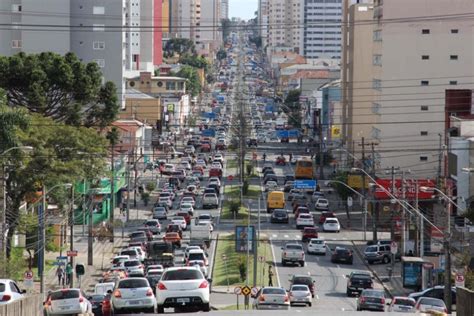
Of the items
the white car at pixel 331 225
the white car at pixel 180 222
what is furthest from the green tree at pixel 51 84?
the white car at pixel 331 225

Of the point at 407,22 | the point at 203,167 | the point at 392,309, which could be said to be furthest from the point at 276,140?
the point at 392,309

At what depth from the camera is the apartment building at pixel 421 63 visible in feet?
361

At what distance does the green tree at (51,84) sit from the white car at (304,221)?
565 inches

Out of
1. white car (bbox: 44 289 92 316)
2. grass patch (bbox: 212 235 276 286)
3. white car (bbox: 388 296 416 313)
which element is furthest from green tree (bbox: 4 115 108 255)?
white car (bbox: 44 289 92 316)

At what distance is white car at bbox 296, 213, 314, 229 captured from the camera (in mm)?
90625

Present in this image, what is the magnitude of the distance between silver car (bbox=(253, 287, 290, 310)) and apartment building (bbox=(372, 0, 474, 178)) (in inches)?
2504

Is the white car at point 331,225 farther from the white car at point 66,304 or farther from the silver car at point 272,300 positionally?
the white car at point 66,304

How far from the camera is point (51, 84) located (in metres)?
82.6

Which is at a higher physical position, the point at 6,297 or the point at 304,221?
the point at 6,297

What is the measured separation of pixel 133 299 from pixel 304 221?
53.8 meters

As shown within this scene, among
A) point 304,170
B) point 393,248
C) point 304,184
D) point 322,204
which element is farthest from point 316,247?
point 304,170

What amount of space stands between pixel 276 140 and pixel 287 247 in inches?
3963

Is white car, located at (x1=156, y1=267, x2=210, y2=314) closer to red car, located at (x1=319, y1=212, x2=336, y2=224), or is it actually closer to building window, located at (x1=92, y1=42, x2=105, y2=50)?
red car, located at (x1=319, y1=212, x2=336, y2=224)

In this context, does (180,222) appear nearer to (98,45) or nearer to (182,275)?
(98,45)
